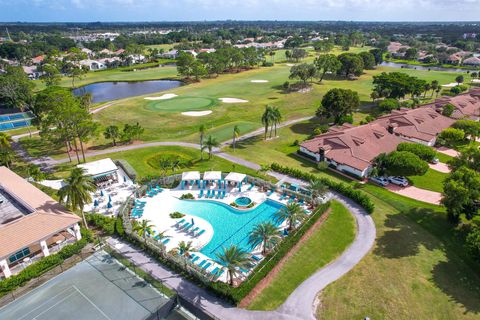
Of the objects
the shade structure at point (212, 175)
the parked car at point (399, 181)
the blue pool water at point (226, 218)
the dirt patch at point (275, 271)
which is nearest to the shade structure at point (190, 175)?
the shade structure at point (212, 175)

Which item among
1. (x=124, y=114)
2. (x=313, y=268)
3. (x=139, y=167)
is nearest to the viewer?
(x=313, y=268)

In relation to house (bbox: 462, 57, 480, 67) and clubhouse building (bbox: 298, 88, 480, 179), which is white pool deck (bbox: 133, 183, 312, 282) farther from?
house (bbox: 462, 57, 480, 67)

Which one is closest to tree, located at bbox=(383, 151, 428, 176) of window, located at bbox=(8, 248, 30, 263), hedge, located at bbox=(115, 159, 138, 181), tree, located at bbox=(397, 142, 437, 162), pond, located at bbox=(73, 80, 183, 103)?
tree, located at bbox=(397, 142, 437, 162)

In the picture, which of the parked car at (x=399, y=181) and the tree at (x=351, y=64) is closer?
the parked car at (x=399, y=181)

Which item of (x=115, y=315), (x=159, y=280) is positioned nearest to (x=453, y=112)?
(x=159, y=280)

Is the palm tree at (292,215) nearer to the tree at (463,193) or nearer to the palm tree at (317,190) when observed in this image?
the palm tree at (317,190)

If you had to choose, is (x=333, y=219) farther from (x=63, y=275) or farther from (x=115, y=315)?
(x=63, y=275)
